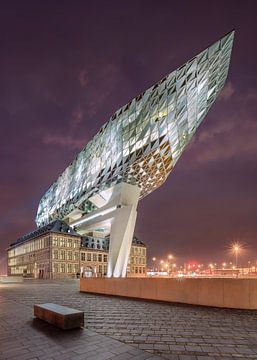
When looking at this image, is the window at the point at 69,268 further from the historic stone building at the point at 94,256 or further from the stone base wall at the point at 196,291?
the stone base wall at the point at 196,291

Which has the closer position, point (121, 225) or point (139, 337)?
point (139, 337)

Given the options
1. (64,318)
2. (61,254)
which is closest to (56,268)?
(61,254)

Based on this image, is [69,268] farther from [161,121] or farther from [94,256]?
[161,121]

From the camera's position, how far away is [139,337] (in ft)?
26.7

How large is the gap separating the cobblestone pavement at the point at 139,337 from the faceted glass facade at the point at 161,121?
2607 centimetres

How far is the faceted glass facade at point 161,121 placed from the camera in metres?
33.7

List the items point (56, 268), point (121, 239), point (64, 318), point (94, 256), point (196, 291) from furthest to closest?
1. point (94, 256)
2. point (56, 268)
3. point (121, 239)
4. point (196, 291)
5. point (64, 318)

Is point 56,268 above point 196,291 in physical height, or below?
below

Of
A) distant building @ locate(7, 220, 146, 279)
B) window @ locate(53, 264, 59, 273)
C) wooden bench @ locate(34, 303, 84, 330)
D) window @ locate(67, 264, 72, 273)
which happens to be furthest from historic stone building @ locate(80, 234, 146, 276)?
wooden bench @ locate(34, 303, 84, 330)

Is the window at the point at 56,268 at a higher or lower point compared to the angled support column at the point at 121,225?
lower

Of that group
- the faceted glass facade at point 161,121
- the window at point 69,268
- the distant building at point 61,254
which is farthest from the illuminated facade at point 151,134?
the window at point 69,268

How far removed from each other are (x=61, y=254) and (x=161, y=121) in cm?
5468

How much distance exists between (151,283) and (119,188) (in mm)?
20870

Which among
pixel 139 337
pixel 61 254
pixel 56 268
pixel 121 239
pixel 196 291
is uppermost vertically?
pixel 139 337
